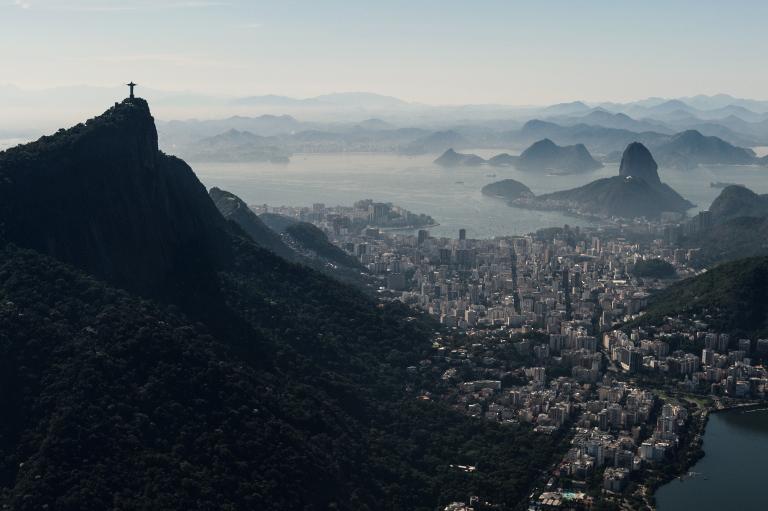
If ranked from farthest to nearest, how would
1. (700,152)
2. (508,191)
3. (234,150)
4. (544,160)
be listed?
(234,150) → (700,152) → (544,160) → (508,191)

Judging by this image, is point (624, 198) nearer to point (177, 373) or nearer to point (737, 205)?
point (737, 205)

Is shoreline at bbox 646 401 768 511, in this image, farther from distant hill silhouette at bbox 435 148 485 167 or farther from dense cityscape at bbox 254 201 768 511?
distant hill silhouette at bbox 435 148 485 167

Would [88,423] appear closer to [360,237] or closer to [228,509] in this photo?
[228,509]

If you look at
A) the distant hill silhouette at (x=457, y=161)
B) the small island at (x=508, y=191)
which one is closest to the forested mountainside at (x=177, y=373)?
the small island at (x=508, y=191)

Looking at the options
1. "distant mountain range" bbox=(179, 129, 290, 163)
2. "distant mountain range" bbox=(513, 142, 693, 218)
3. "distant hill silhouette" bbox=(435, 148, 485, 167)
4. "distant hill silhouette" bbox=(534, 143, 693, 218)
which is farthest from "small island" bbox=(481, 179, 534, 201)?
"distant mountain range" bbox=(179, 129, 290, 163)

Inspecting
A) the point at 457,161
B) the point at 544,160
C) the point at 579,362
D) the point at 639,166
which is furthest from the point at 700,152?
the point at 579,362
